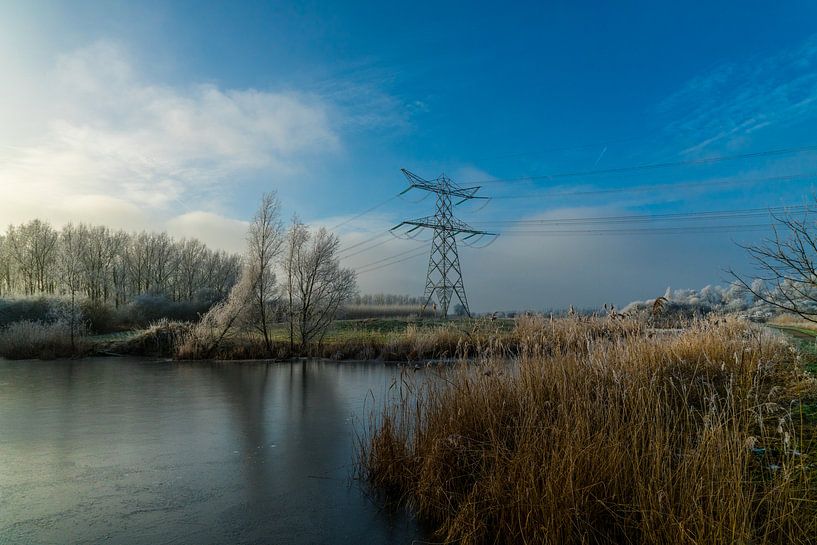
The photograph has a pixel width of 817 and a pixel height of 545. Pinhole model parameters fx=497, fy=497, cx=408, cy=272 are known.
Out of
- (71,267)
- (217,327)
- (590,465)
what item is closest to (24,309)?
(71,267)

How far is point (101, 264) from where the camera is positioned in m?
41.9

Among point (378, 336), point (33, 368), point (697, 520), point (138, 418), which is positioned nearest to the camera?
point (697, 520)

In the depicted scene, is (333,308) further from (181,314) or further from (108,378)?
(181,314)

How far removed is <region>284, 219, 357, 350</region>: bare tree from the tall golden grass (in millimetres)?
15332

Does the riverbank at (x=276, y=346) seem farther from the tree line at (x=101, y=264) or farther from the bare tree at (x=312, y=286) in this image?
the tree line at (x=101, y=264)

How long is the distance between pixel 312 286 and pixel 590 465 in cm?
1843

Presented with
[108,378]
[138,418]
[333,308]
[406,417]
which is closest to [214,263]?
[333,308]

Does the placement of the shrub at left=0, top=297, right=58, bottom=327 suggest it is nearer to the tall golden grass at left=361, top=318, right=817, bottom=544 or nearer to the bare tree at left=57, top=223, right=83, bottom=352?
the bare tree at left=57, top=223, right=83, bottom=352

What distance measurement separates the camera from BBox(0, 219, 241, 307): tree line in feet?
129

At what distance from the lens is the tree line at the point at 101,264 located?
129 feet

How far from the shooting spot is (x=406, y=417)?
5605 millimetres

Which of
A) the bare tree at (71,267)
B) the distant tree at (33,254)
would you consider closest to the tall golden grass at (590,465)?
the bare tree at (71,267)

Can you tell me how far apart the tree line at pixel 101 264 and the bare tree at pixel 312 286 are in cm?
2013

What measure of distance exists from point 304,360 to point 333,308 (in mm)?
2565
